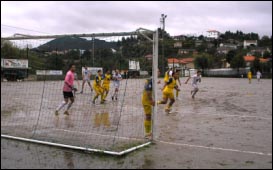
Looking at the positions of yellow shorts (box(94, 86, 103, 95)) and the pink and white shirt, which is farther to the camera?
yellow shorts (box(94, 86, 103, 95))

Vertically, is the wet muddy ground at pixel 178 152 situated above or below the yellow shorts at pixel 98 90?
below

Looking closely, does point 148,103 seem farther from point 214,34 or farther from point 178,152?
point 214,34

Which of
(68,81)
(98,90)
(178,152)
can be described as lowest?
(178,152)

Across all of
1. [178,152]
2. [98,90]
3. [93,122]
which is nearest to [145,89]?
[178,152]

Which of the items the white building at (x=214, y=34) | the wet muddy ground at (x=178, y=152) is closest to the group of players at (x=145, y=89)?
the wet muddy ground at (x=178, y=152)

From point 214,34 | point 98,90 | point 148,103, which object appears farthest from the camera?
point 214,34

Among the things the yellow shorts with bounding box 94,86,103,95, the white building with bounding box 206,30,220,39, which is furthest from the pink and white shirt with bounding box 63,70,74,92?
the white building with bounding box 206,30,220,39

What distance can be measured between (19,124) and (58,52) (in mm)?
2478

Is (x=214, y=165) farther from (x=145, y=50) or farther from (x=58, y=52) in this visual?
(x=58, y=52)

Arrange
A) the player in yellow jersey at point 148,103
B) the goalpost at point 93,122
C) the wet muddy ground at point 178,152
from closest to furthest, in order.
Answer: the wet muddy ground at point 178,152 < the goalpost at point 93,122 < the player in yellow jersey at point 148,103

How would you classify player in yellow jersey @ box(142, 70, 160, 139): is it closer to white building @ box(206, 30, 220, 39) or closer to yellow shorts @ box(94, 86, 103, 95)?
yellow shorts @ box(94, 86, 103, 95)

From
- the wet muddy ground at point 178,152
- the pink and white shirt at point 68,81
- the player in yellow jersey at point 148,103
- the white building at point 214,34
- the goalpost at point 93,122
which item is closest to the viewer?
the wet muddy ground at point 178,152

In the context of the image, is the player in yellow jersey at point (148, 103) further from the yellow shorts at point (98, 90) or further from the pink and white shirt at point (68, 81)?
the yellow shorts at point (98, 90)


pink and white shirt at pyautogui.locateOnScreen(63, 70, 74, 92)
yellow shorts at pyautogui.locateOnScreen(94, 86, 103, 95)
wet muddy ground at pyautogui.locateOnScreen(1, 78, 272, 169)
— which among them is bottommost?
wet muddy ground at pyautogui.locateOnScreen(1, 78, 272, 169)
